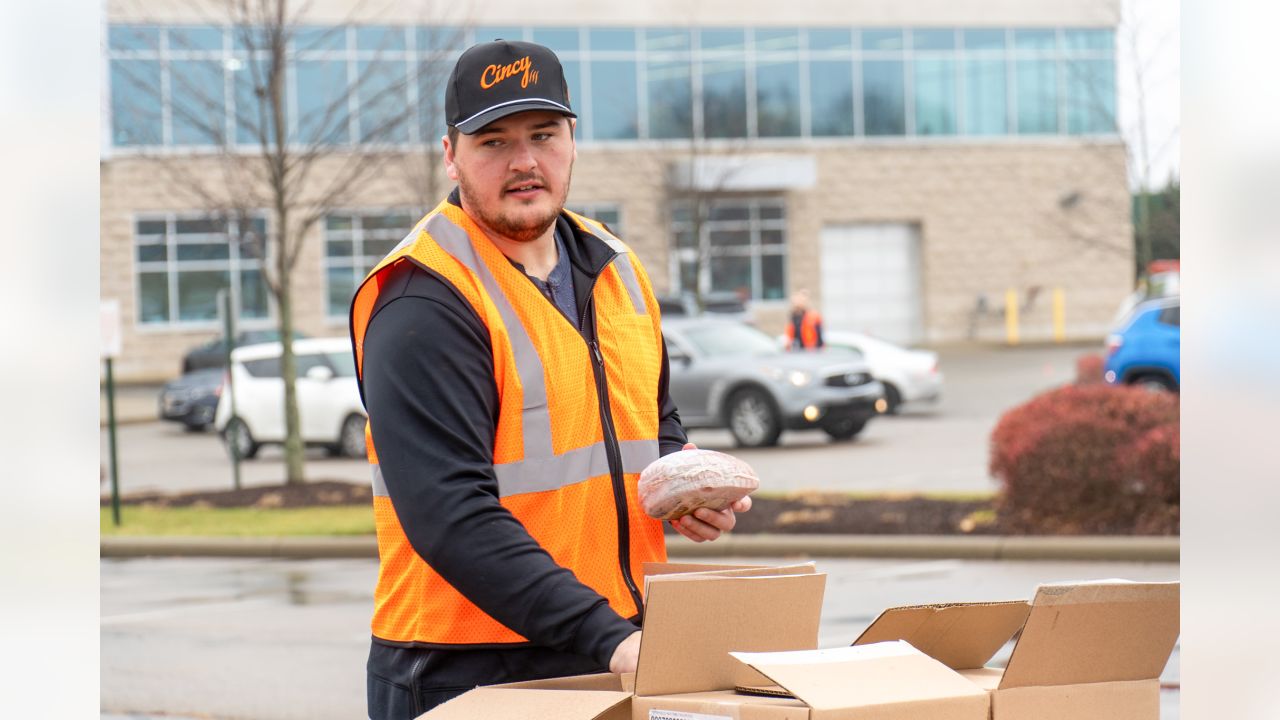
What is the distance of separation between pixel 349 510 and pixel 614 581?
14107 millimetres

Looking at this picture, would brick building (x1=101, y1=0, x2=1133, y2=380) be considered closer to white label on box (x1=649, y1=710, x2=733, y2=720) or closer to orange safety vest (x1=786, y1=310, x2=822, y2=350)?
orange safety vest (x1=786, y1=310, x2=822, y2=350)

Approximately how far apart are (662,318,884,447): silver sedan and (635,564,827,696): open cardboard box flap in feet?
59.3

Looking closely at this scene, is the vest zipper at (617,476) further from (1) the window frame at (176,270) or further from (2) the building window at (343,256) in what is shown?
(1) the window frame at (176,270)

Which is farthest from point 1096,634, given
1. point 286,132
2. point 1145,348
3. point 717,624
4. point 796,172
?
point 796,172

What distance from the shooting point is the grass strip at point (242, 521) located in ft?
50.2

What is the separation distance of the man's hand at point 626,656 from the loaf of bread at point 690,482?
32 centimetres

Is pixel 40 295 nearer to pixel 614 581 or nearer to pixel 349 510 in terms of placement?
pixel 614 581

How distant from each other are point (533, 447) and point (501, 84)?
0.66 metres

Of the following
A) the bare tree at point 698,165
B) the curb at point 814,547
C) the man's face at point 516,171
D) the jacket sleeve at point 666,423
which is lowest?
the curb at point 814,547

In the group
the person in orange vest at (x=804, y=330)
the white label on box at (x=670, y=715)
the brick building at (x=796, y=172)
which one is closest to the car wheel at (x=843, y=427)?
the person in orange vest at (x=804, y=330)

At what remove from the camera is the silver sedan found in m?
21.1

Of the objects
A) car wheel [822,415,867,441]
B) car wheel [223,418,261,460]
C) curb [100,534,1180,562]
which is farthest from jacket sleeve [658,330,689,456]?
car wheel [223,418,261,460]

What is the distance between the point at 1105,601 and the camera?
2850 mm

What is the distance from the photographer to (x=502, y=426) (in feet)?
9.86
